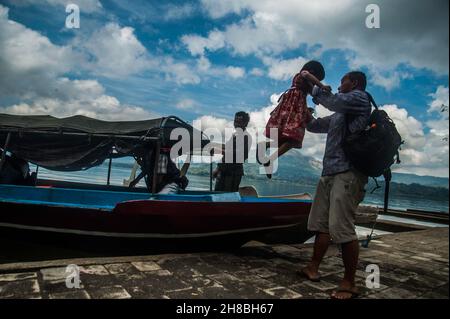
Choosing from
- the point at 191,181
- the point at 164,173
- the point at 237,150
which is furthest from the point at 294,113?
the point at 191,181

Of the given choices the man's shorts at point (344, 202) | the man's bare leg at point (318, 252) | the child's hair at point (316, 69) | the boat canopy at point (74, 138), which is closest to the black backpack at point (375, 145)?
the man's shorts at point (344, 202)

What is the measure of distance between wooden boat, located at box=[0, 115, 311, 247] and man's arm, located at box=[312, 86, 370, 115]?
2211 mm

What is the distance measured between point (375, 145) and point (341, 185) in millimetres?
476

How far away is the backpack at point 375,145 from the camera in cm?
267

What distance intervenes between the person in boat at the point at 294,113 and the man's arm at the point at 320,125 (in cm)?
→ 12

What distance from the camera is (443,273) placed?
13.3ft

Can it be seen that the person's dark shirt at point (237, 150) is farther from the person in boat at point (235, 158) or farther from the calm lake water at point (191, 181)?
the calm lake water at point (191, 181)

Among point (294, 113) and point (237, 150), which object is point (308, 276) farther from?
point (237, 150)

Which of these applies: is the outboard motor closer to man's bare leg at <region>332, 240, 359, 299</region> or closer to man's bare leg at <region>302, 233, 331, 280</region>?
man's bare leg at <region>302, 233, 331, 280</region>

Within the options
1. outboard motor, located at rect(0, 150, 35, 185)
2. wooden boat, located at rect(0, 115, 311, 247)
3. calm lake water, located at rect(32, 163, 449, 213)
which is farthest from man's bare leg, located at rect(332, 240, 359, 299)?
outboard motor, located at rect(0, 150, 35, 185)

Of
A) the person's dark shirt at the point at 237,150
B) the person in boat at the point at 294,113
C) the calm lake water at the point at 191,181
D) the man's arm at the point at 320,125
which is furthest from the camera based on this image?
the calm lake water at the point at 191,181

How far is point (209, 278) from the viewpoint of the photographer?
3010mm

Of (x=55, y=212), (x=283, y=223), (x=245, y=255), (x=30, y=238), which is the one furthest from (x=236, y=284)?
(x=30, y=238)
